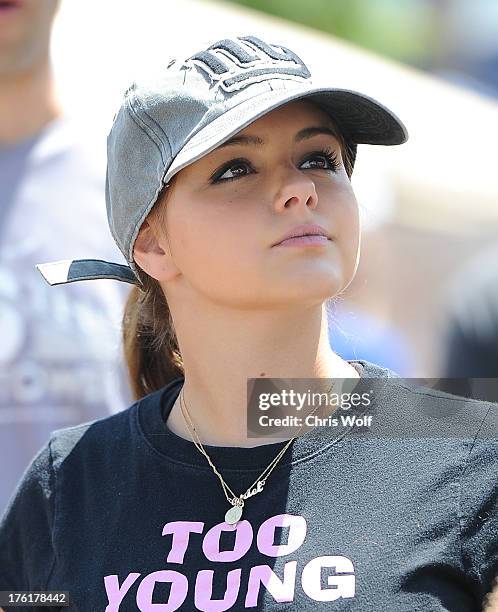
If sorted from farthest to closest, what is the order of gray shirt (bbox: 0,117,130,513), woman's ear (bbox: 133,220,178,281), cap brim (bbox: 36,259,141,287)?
gray shirt (bbox: 0,117,130,513) < cap brim (bbox: 36,259,141,287) < woman's ear (bbox: 133,220,178,281)

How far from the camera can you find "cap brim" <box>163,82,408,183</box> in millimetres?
2016

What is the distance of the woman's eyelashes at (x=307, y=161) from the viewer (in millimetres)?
2088

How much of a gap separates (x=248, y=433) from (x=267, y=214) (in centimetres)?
40

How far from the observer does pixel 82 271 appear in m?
2.41

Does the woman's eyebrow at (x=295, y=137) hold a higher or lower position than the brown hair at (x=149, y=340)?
higher

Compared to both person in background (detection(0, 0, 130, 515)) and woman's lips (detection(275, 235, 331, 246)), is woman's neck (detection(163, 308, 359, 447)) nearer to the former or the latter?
woman's lips (detection(275, 235, 331, 246))

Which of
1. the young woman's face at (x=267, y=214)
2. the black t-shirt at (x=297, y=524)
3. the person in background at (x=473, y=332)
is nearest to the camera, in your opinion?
the black t-shirt at (x=297, y=524)

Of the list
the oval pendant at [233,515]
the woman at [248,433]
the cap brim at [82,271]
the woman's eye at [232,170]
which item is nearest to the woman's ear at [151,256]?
the woman at [248,433]

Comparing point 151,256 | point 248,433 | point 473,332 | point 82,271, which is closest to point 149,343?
point 82,271

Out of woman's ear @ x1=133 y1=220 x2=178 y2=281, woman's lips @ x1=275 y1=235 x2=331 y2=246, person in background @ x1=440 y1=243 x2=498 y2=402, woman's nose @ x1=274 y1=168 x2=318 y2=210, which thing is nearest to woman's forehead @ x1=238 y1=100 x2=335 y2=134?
woman's nose @ x1=274 y1=168 x2=318 y2=210

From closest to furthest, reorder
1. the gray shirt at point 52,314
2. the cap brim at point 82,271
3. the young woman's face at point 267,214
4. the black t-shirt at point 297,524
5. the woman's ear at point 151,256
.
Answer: the black t-shirt at point 297,524 < the young woman's face at point 267,214 < the woman's ear at point 151,256 < the cap brim at point 82,271 < the gray shirt at point 52,314

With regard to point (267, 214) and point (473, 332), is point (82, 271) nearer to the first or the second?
point (267, 214)

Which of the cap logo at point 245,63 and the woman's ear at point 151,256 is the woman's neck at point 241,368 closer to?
the woman's ear at point 151,256

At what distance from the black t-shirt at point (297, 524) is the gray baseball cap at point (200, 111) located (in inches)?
16.9
